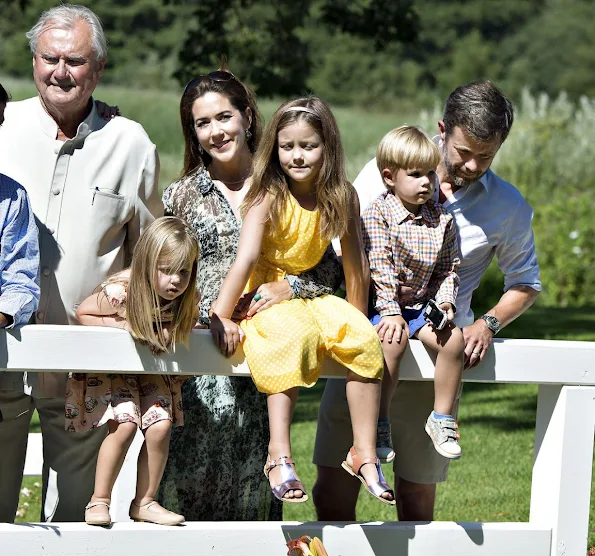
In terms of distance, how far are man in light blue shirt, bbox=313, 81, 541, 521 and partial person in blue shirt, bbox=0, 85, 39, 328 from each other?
4.15 feet

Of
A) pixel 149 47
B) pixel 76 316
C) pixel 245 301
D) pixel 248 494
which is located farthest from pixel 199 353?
pixel 149 47

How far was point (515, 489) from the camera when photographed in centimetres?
651

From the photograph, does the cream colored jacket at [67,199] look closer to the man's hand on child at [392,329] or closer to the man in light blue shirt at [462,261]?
the man in light blue shirt at [462,261]

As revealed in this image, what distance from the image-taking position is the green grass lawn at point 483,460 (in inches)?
241

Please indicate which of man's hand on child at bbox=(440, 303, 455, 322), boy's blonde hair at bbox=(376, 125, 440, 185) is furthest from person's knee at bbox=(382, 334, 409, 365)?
boy's blonde hair at bbox=(376, 125, 440, 185)

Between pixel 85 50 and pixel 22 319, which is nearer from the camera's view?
pixel 22 319

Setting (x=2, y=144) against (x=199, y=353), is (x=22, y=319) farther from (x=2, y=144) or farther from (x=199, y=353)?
(x=2, y=144)

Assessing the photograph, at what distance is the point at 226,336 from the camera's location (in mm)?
3650

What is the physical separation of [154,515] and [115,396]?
41 cm

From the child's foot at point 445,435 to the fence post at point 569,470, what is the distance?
0.39 m

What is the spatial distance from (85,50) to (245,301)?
106cm

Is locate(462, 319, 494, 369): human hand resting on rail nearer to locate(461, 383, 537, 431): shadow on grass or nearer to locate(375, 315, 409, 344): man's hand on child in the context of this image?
locate(375, 315, 409, 344): man's hand on child

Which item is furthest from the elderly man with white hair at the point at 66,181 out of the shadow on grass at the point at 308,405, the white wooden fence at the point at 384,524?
the shadow on grass at the point at 308,405

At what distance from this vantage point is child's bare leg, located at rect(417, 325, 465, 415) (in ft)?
12.6
